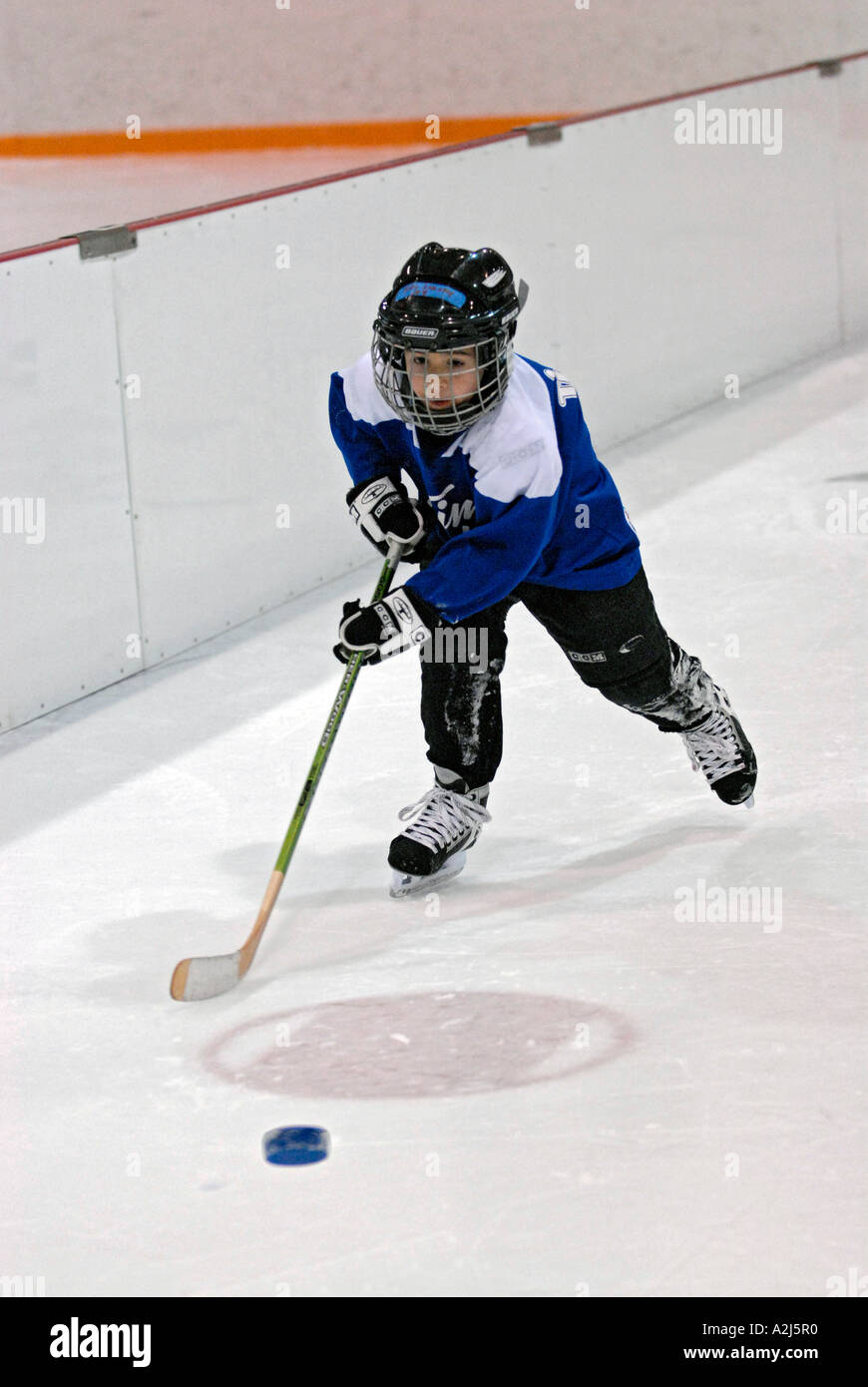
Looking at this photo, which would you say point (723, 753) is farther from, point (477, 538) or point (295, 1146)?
point (295, 1146)

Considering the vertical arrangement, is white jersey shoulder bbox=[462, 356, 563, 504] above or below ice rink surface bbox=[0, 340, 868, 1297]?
above

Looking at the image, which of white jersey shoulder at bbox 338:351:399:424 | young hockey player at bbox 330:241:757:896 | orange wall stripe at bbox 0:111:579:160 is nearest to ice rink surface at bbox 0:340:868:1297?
young hockey player at bbox 330:241:757:896

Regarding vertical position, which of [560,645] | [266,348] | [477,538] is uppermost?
[266,348]

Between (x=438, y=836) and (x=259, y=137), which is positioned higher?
(x=259, y=137)

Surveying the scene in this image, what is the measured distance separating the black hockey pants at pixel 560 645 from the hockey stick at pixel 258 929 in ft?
0.47

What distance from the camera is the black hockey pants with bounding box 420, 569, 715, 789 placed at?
2.67m

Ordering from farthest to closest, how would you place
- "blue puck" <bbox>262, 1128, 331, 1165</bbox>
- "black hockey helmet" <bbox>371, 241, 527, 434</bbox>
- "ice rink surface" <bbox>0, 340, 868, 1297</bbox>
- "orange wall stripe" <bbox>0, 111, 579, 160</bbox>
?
1. "orange wall stripe" <bbox>0, 111, 579, 160</bbox>
2. "black hockey helmet" <bbox>371, 241, 527, 434</bbox>
3. "blue puck" <bbox>262, 1128, 331, 1165</bbox>
4. "ice rink surface" <bbox>0, 340, 868, 1297</bbox>

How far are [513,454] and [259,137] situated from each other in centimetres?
879

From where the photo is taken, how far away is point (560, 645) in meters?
2.74

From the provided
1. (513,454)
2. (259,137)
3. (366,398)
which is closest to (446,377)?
(513,454)

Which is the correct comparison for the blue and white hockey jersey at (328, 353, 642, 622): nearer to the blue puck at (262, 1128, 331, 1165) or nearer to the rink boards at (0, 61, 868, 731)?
the blue puck at (262, 1128, 331, 1165)

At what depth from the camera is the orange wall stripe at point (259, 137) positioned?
394 inches

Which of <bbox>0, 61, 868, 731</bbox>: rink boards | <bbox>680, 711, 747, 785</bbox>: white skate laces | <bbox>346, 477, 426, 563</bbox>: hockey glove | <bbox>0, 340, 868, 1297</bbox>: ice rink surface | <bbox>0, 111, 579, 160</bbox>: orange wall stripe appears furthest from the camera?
<bbox>0, 111, 579, 160</bbox>: orange wall stripe

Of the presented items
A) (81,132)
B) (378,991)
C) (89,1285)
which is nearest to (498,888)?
(378,991)
